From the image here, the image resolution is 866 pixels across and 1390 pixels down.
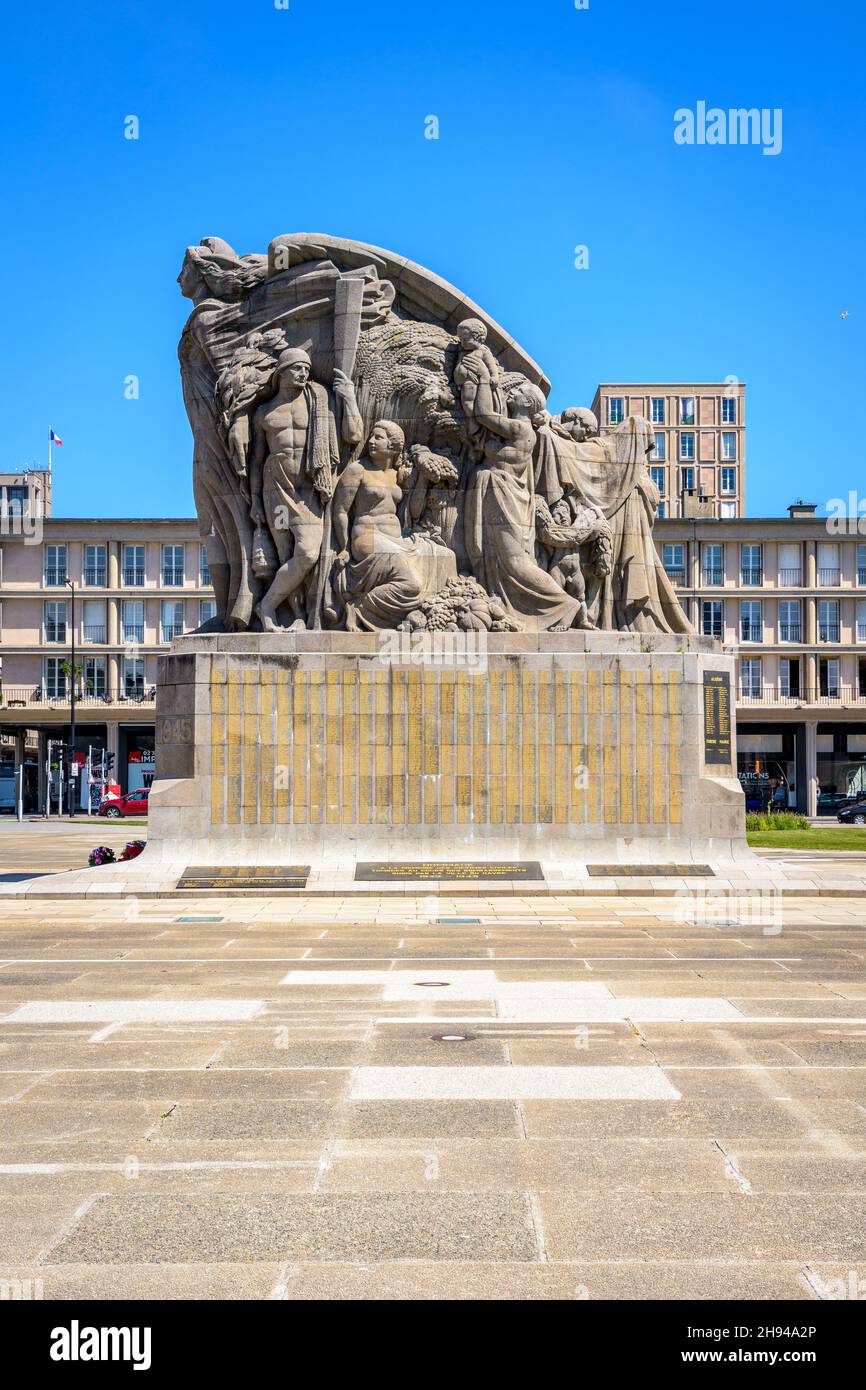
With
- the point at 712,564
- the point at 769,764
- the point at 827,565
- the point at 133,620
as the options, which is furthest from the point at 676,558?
the point at 133,620

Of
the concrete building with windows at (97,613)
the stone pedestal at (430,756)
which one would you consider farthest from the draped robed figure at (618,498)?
the concrete building with windows at (97,613)

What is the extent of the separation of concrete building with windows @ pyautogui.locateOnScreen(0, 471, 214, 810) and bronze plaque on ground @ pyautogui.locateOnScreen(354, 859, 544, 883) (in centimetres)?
4777

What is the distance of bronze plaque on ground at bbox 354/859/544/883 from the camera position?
20891mm

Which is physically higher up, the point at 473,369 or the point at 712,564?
the point at 712,564

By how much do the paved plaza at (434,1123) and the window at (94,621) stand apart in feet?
186

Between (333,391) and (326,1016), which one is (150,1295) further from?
(333,391)

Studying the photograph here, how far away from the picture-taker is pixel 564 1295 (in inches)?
193

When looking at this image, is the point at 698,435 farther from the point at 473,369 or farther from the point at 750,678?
the point at 473,369

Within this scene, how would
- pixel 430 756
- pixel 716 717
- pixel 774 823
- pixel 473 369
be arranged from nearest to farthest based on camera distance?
1. pixel 430 756
2. pixel 716 717
3. pixel 473 369
4. pixel 774 823

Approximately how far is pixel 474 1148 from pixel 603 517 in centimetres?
Answer: 1848

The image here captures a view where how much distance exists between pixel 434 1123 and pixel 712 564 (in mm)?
61640

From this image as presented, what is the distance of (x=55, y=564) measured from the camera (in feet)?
227

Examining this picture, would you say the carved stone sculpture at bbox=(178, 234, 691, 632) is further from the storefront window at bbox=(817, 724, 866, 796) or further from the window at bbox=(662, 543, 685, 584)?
the storefront window at bbox=(817, 724, 866, 796)

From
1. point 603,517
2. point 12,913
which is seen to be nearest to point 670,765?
point 603,517
